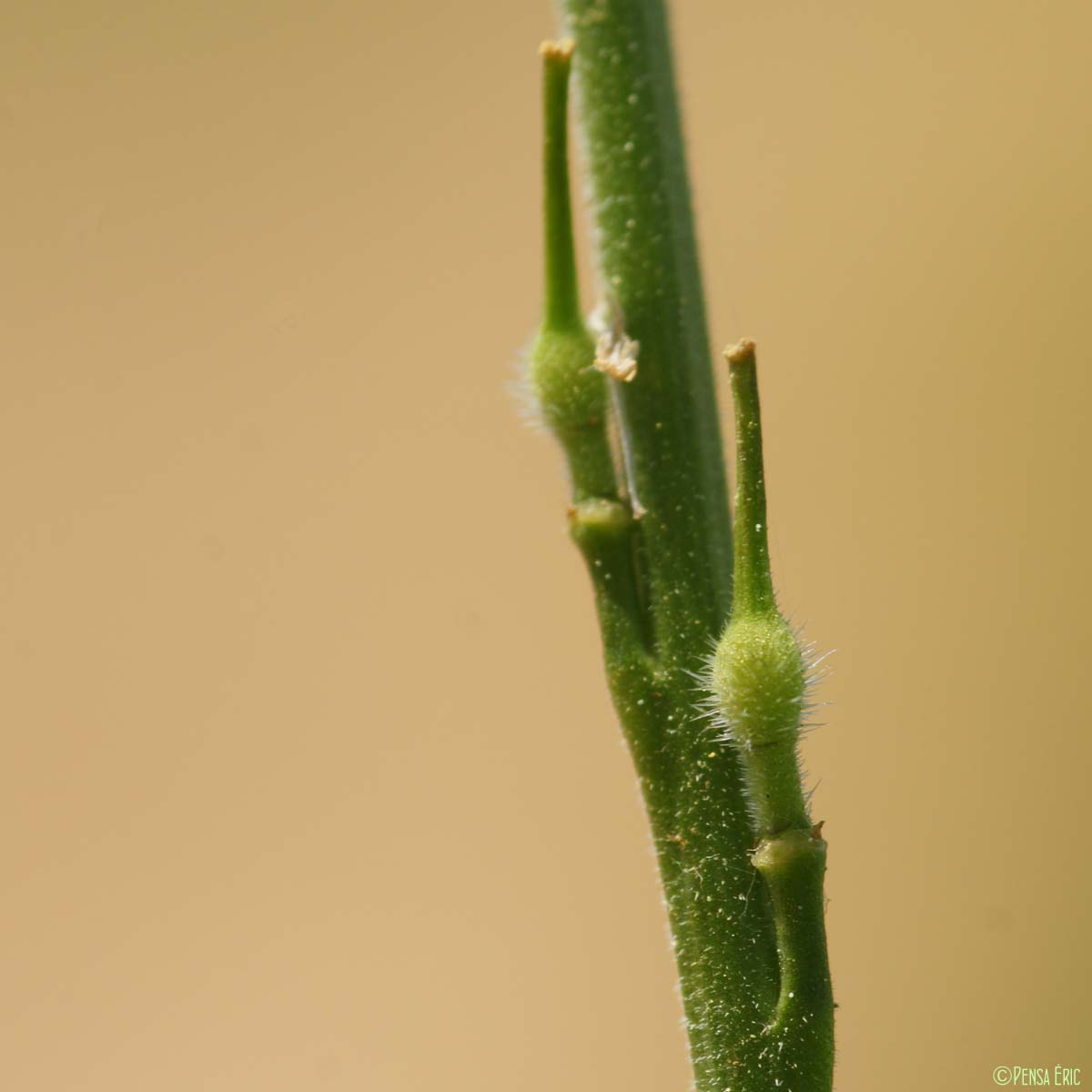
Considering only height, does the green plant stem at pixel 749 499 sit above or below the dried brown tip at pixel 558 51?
below

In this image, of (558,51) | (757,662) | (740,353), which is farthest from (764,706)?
(558,51)

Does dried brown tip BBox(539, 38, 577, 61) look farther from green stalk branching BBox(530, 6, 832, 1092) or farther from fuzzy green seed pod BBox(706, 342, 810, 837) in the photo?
fuzzy green seed pod BBox(706, 342, 810, 837)

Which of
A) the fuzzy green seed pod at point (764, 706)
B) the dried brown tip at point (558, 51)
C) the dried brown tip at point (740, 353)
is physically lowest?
the fuzzy green seed pod at point (764, 706)

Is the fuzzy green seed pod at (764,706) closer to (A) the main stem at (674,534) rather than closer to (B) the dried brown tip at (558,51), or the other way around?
(A) the main stem at (674,534)

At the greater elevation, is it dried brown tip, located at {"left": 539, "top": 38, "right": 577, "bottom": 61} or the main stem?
dried brown tip, located at {"left": 539, "top": 38, "right": 577, "bottom": 61}

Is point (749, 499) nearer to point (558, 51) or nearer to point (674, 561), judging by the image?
point (674, 561)

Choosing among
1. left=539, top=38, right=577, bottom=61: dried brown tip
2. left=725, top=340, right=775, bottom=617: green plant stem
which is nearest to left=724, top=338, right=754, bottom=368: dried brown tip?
left=725, top=340, right=775, bottom=617: green plant stem

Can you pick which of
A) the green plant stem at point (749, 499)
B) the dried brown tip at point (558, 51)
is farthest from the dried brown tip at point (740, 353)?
the dried brown tip at point (558, 51)

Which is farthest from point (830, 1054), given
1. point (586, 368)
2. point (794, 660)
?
point (586, 368)
